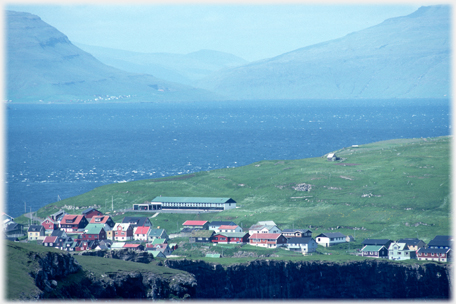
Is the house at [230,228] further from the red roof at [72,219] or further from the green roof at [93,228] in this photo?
the red roof at [72,219]

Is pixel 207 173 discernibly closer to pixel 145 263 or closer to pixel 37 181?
pixel 37 181

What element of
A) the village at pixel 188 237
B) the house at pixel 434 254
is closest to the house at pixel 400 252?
the village at pixel 188 237

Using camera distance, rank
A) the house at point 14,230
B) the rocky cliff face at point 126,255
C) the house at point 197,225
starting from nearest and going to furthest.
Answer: the rocky cliff face at point 126,255 → the house at point 14,230 → the house at point 197,225

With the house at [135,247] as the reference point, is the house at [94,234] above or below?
above

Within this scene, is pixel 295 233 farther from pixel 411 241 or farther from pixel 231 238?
pixel 411 241

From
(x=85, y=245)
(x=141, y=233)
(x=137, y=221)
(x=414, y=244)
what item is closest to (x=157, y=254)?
(x=141, y=233)

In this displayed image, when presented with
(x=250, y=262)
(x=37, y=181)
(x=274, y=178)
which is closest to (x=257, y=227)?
(x=250, y=262)
